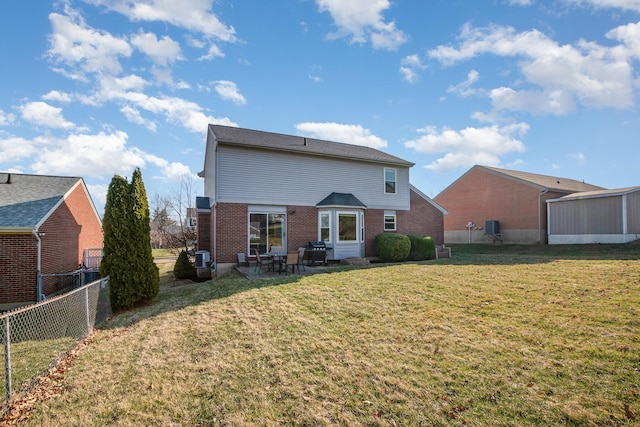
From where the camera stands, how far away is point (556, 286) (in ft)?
27.3

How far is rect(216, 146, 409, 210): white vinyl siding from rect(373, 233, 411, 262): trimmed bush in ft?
7.68

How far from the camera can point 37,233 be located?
1038cm

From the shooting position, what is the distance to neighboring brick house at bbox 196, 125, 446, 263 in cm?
1420

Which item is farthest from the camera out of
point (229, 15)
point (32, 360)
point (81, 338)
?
point (229, 15)

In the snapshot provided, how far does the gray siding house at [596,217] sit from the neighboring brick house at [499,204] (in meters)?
1.00

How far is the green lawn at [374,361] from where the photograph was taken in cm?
399

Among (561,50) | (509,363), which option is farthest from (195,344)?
(561,50)

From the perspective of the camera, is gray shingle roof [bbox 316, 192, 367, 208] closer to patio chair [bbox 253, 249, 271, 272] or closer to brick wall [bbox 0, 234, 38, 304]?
patio chair [bbox 253, 249, 271, 272]

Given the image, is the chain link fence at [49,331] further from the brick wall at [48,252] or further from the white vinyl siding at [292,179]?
the white vinyl siding at [292,179]

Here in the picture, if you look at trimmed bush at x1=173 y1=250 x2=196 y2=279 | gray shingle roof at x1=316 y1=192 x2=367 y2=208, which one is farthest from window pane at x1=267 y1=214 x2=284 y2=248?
trimmed bush at x1=173 y1=250 x2=196 y2=279

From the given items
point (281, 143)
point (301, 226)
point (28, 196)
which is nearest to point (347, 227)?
point (301, 226)

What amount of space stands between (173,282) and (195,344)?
9.70 m

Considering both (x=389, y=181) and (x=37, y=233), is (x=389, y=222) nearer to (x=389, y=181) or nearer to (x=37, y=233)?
(x=389, y=181)

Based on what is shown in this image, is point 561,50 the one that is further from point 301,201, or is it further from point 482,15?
point 301,201
